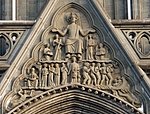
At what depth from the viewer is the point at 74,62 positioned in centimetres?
1825

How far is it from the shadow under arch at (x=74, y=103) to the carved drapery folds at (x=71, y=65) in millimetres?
115

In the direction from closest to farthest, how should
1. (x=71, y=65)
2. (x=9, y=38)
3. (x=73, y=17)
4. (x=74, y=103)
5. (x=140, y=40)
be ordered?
(x=74, y=103) → (x=71, y=65) → (x=9, y=38) → (x=73, y=17) → (x=140, y=40)

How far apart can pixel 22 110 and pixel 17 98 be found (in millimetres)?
301

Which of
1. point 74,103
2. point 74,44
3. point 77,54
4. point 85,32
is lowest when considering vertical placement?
point 74,103

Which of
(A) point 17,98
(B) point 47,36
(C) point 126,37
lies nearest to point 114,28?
(C) point 126,37

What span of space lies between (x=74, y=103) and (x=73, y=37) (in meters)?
1.45

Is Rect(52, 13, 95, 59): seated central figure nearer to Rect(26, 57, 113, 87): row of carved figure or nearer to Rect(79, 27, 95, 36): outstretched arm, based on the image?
Rect(79, 27, 95, 36): outstretched arm

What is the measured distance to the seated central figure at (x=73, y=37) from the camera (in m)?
18.3

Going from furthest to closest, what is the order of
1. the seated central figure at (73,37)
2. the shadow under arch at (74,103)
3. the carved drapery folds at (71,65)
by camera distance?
the seated central figure at (73,37) < the carved drapery folds at (71,65) < the shadow under arch at (74,103)

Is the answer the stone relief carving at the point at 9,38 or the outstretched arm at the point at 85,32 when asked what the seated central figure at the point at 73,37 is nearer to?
the outstretched arm at the point at 85,32

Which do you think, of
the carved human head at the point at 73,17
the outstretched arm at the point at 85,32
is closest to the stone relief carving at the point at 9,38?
the carved human head at the point at 73,17

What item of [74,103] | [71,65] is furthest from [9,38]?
[74,103]

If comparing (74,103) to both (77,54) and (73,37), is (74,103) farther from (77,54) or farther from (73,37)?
(73,37)

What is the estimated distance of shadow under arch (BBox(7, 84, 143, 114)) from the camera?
58.6 feet
